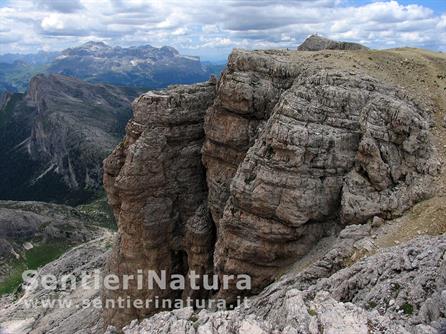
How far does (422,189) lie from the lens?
135 ft

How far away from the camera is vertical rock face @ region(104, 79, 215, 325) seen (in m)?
60.0

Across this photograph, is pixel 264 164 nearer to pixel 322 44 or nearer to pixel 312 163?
pixel 312 163

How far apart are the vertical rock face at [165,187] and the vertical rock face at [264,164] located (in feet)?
0.45

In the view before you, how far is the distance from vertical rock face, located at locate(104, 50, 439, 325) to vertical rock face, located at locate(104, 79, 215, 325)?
14 cm

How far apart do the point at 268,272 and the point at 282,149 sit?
1410 centimetres

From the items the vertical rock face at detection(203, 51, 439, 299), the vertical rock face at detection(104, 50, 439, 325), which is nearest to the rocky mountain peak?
the vertical rock face at detection(104, 50, 439, 325)

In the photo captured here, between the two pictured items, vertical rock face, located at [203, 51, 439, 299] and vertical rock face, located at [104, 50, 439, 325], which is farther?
vertical rock face, located at [104, 50, 439, 325]

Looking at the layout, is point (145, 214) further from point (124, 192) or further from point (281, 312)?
point (281, 312)

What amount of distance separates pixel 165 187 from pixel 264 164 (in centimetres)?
1925

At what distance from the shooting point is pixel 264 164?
47125mm

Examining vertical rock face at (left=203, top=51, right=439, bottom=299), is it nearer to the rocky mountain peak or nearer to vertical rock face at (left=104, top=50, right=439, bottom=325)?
vertical rock face at (left=104, top=50, right=439, bottom=325)

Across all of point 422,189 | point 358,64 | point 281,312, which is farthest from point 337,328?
point 358,64

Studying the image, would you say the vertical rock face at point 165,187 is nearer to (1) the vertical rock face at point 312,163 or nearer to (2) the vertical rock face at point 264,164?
(2) the vertical rock face at point 264,164

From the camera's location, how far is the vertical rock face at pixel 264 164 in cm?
4356
